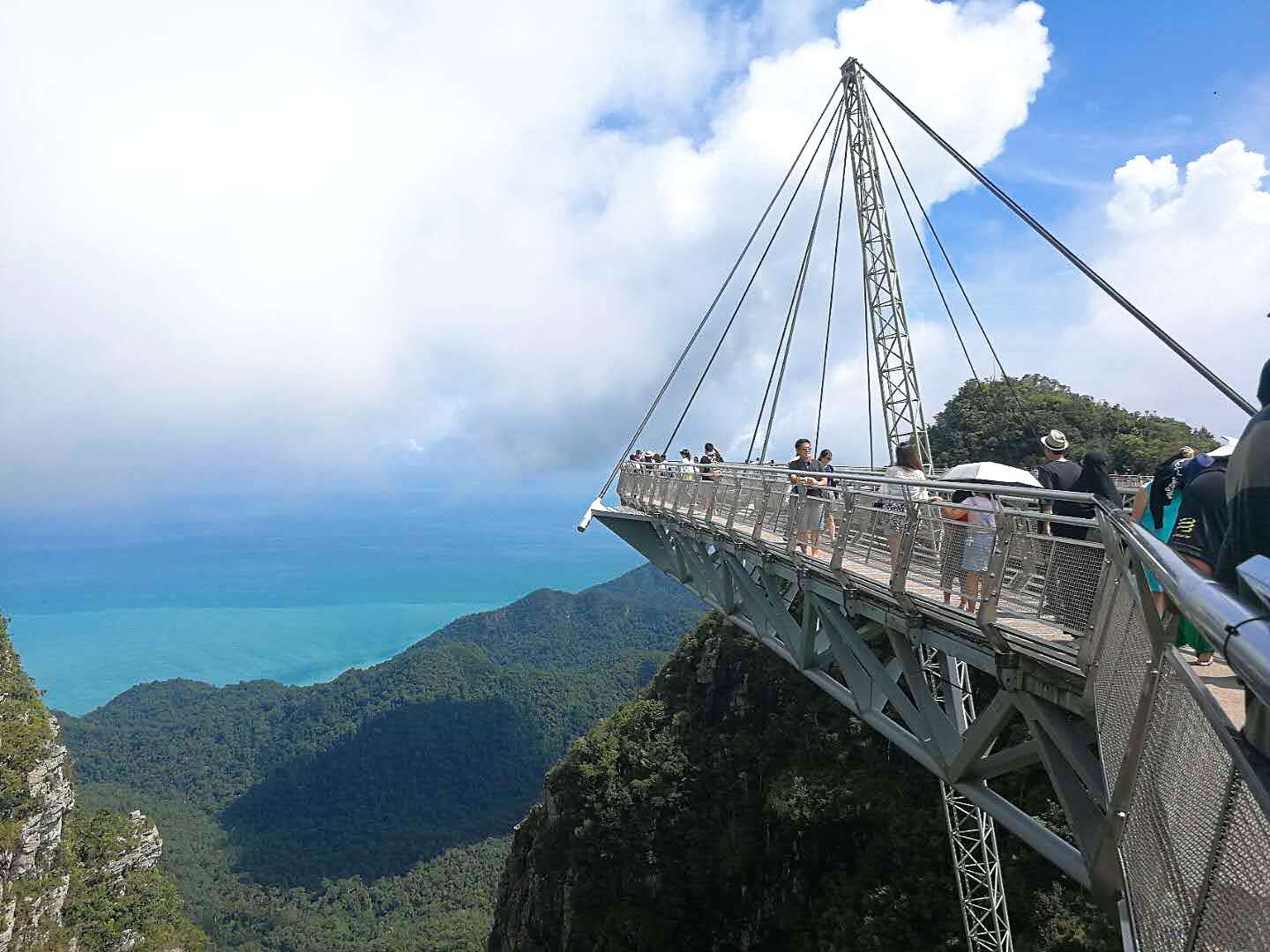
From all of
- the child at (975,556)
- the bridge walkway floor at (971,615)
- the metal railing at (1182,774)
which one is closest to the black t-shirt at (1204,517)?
the bridge walkway floor at (971,615)

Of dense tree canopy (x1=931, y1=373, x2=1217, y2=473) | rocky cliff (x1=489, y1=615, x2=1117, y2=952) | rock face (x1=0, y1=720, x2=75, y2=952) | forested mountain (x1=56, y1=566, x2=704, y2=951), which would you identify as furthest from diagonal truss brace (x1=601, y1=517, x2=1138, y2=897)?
forested mountain (x1=56, y1=566, x2=704, y2=951)

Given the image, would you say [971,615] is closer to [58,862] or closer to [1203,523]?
[1203,523]

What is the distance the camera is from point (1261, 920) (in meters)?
1.05

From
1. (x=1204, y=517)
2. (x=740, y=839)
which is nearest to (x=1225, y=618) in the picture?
(x=1204, y=517)

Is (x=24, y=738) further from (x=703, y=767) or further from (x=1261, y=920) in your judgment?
(x=1261, y=920)

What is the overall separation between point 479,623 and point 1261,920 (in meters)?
201

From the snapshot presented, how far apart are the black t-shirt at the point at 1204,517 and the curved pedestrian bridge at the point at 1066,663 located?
439 mm

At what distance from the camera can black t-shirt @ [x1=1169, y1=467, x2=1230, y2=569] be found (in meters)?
3.46

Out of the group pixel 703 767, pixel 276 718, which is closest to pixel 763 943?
pixel 703 767

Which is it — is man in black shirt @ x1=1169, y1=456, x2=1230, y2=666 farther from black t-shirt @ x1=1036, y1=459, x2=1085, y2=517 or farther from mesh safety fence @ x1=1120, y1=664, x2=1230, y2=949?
black t-shirt @ x1=1036, y1=459, x2=1085, y2=517

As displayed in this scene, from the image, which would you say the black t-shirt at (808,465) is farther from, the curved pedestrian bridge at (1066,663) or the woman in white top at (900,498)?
the woman in white top at (900,498)

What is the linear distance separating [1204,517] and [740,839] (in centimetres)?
2758

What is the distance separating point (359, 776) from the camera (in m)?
118

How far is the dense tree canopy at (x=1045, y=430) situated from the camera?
2986cm
